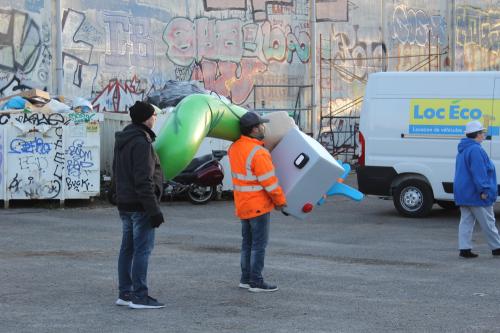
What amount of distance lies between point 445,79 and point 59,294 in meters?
8.70

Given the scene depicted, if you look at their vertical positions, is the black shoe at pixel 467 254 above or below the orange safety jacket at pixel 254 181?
below

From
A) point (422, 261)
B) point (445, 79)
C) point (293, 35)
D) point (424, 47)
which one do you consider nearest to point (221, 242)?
point (422, 261)

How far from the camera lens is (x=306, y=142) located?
906 centimetres

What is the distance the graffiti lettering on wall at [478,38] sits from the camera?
105ft

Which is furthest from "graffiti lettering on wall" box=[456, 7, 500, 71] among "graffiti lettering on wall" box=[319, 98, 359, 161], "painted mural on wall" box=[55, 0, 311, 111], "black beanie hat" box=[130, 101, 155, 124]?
"black beanie hat" box=[130, 101, 155, 124]

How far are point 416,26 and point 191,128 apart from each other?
76.4 ft

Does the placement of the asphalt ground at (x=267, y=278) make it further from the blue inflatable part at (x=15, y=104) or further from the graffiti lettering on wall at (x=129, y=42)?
the graffiti lettering on wall at (x=129, y=42)

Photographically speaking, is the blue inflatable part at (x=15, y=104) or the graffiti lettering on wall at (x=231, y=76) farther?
the graffiti lettering on wall at (x=231, y=76)

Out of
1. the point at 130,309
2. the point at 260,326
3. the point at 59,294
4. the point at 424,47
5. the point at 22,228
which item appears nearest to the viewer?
the point at 260,326

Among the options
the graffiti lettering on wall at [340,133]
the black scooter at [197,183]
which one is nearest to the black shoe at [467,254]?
the black scooter at [197,183]

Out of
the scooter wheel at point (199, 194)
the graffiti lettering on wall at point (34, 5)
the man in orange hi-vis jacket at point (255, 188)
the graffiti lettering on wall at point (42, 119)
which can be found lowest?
the scooter wheel at point (199, 194)

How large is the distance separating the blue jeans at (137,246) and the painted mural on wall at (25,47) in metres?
13.1

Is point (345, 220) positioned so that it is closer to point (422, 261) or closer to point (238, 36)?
point (422, 261)

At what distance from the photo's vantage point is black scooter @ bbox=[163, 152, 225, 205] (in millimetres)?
18141
